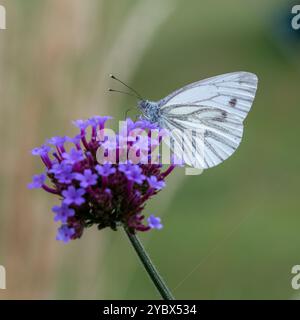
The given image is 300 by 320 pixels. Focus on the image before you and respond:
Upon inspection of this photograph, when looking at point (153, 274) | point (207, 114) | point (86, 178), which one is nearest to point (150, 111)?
point (207, 114)

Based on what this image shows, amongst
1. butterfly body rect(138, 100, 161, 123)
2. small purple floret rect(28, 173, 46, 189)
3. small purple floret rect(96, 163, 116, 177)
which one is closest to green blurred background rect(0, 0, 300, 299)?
butterfly body rect(138, 100, 161, 123)

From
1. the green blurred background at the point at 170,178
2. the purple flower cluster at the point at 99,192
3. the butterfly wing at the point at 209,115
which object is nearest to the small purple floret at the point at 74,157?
the purple flower cluster at the point at 99,192

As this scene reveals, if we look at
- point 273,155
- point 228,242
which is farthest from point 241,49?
point 228,242

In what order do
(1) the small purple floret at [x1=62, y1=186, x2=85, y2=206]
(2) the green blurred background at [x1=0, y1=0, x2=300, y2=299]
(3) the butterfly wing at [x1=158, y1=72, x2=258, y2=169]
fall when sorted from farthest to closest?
(2) the green blurred background at [x1=0, y1=0, x2=300, y2=299] → (3) the butterfly wing at [x1=158, y1=72, x2=258, y2=169] → (1) the small purple floret at [x1=62, y1=186, x2=85, y2=206]

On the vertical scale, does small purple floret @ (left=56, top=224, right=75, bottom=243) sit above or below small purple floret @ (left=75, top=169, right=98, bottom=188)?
below

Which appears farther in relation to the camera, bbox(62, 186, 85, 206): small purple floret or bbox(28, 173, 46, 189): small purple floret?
bbox(28, 173, 46, 189): small purple floret

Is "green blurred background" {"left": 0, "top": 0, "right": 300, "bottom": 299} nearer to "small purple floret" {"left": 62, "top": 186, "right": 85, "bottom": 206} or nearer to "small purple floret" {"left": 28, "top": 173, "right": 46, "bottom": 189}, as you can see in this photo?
"small purple floret" {"left": 28, "top": 173, "right": 46, "bottom": 189}

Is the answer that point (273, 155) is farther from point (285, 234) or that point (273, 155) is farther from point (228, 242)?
point (228, 242)
